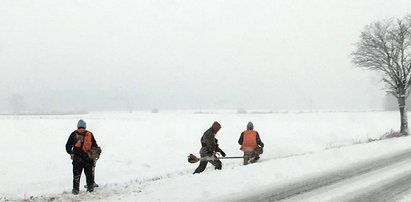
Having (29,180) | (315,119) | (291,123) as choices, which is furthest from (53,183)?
(315,119)

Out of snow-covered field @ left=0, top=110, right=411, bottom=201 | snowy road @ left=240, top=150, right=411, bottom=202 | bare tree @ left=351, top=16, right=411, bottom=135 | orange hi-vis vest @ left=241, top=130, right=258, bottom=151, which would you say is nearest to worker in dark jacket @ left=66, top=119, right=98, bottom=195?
snow-covered field @ left=0, top=110, right=411, bottom=201

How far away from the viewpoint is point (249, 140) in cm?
1264

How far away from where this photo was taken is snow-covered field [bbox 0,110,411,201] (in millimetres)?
8578

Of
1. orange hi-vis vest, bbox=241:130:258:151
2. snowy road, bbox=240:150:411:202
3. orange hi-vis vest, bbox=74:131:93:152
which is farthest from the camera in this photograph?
orange hi-vis vest, bbox=241:130:258:151

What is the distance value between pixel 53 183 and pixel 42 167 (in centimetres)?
361

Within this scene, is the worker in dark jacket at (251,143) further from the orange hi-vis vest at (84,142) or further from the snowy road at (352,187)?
the orange hi-vis vest at (84,142)

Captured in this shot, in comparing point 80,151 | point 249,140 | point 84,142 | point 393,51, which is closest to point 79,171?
point 80,151

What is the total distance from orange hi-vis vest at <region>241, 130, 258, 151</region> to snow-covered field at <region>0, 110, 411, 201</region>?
830 mm

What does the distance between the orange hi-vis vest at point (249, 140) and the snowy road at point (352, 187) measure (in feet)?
9.63

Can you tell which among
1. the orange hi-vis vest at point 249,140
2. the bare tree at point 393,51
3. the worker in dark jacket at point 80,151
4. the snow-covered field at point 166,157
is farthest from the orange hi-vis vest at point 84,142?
the bare tree at point 393,51

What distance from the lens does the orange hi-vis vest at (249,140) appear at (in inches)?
496

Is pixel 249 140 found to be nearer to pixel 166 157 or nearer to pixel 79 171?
pixel 79 171

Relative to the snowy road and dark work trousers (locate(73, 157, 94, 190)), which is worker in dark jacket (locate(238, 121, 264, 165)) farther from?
dark work trousers (locate(73, 157, 94, 190))

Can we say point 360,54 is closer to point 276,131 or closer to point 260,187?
point 276,131
